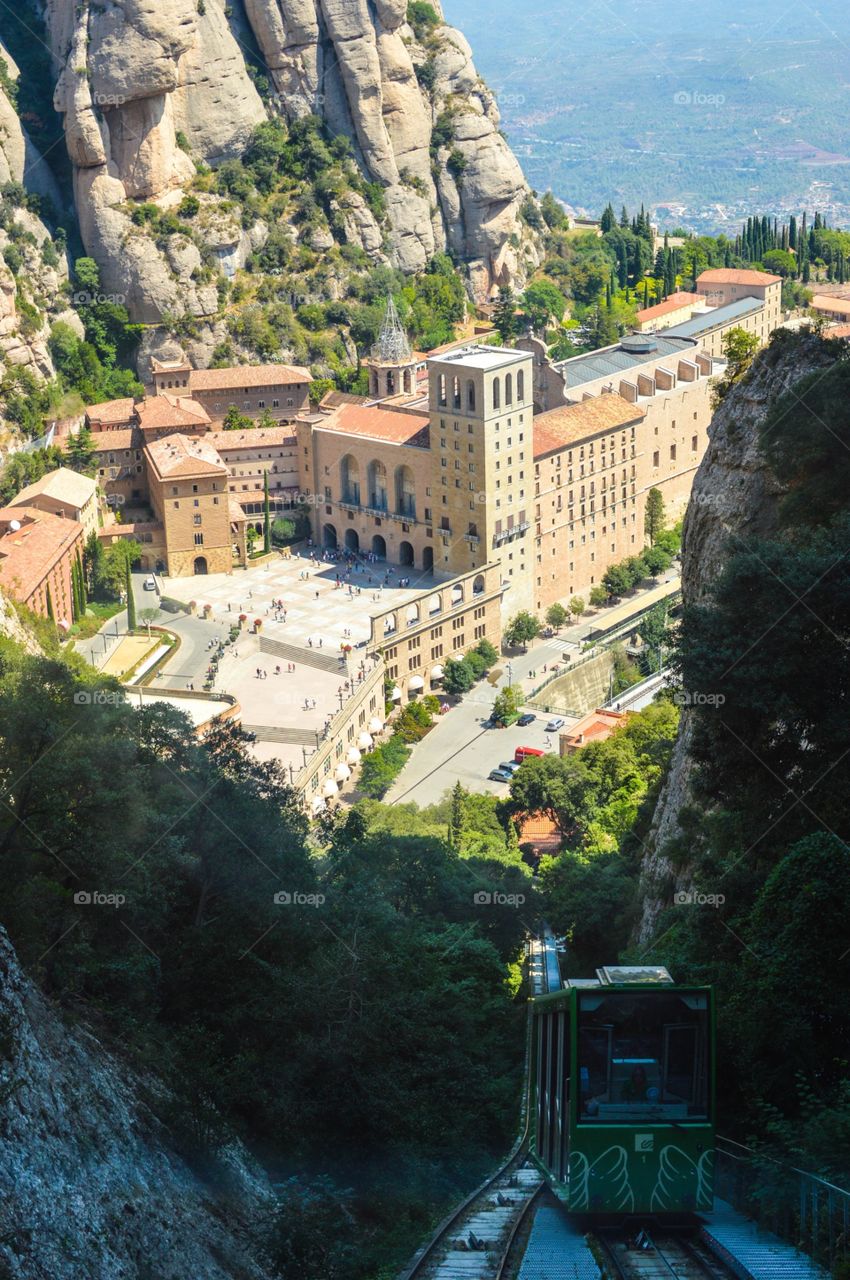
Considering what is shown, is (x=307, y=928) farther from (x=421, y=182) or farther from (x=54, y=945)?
(x=421, y=182)

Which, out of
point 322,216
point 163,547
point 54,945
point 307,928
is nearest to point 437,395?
point 163,547

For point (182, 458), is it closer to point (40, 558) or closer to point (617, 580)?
point (40, 558)

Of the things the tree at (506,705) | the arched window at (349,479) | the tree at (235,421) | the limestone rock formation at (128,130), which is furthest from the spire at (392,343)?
the tree at (506,705)

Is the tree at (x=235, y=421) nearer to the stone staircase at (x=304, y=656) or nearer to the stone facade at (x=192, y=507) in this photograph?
the stone facade at (x=192, y=507)

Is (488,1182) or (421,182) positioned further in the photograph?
(421,182)

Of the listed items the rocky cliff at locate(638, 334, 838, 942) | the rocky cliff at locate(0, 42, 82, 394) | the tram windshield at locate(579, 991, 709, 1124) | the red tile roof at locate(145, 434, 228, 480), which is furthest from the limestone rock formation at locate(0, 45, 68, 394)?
the tram windshield at locate(579, 991, 709, 1124)

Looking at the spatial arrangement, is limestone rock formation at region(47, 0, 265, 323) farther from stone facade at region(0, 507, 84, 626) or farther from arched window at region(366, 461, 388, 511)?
stone facade at region(0, 507, 84, 626)
